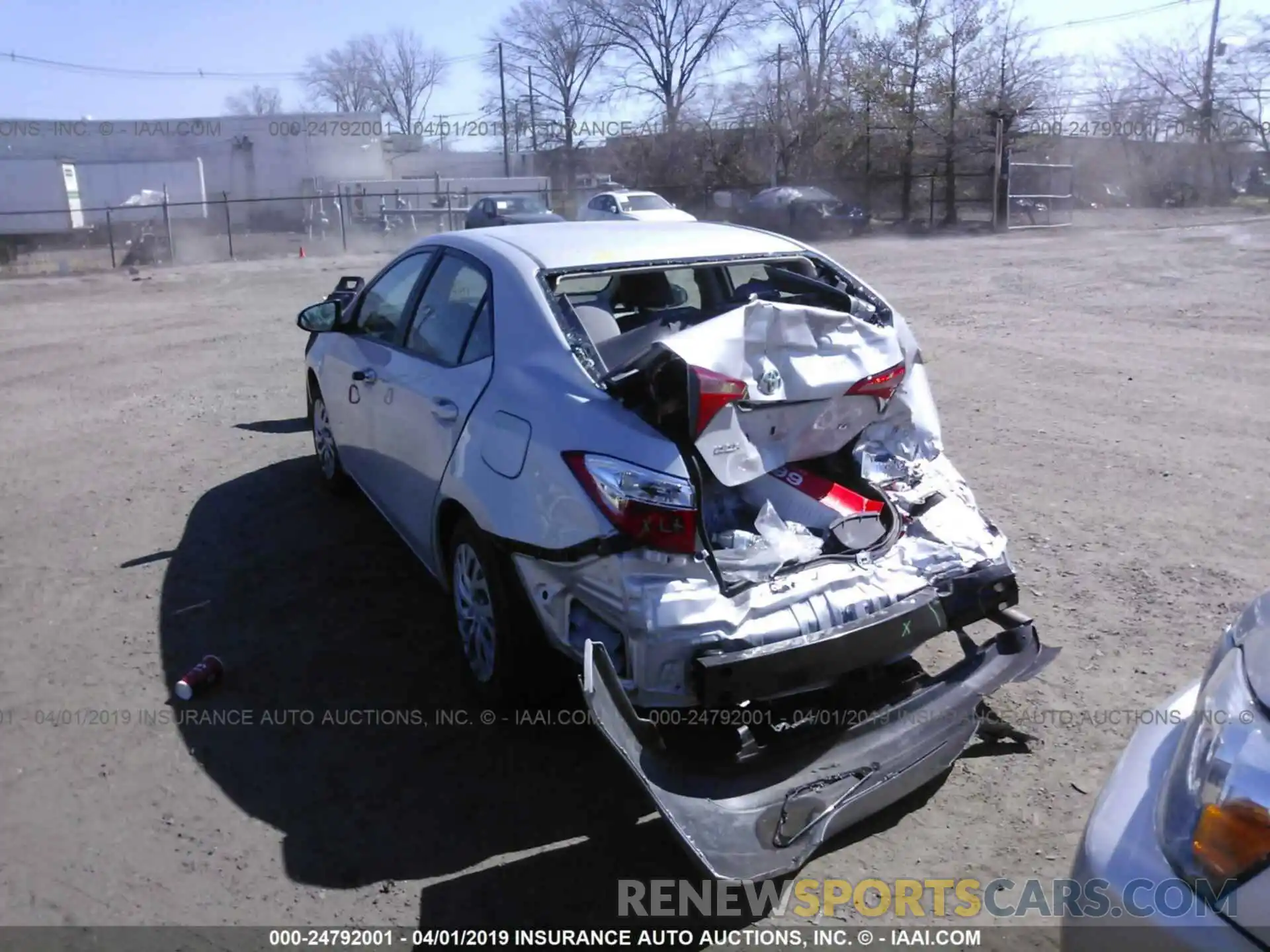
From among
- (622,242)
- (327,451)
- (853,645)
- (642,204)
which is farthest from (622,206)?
(853,645)

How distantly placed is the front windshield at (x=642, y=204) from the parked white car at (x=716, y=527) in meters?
22.0

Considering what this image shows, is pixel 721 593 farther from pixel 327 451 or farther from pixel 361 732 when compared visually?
pixel 327 451

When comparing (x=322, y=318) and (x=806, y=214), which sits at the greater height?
(x=806, y=214)

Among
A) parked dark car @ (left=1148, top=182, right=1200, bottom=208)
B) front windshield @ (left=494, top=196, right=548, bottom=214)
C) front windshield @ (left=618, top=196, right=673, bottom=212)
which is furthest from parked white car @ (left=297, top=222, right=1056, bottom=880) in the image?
parked dark car @ (left=1148, top=182, right=1200, bottom=208)

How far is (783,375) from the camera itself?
3.70 metres

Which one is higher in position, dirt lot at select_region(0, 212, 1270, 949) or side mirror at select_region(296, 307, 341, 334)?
side mirror at select_region(296, 307, 341, 334)

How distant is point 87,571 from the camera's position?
18.0 feet

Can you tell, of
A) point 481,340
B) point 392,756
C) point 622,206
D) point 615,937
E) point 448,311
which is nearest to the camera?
point 615,937

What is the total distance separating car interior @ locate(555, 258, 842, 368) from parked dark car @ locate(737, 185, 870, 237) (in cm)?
2732

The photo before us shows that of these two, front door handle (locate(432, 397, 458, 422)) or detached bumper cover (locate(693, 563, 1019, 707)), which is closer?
detached bumper cover (locate(693, 563, 1019, 707))

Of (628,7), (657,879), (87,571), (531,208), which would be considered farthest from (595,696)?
(628,7)

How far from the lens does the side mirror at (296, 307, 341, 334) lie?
566 cm

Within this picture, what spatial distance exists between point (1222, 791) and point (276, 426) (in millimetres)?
7523

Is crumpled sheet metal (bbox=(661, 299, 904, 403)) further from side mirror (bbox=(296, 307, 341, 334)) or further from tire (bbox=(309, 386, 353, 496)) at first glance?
tire (bbox=(309, 386, 353, 496))
